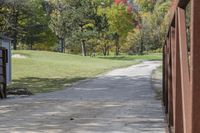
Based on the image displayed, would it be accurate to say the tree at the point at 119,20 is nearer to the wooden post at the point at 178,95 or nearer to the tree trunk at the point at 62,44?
the tree trunk at the point at 62,44

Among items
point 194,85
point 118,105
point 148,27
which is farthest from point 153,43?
point 194,85

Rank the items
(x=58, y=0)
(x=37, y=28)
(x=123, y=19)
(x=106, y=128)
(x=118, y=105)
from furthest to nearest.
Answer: (x=58, y=0) < (x=123, y=19) < (x=37, y=28) < (x=118, y=105) < (x=106, y=128)

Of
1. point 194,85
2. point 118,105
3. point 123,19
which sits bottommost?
point 118,105

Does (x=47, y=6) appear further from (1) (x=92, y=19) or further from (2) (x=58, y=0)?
(1) (x=92, y=19)

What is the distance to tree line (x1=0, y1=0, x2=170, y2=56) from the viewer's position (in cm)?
6019

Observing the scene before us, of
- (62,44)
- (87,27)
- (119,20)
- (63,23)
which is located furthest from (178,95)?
(62,44)

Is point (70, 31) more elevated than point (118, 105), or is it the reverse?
point (70, 31)

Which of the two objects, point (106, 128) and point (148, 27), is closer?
point (106, 128)

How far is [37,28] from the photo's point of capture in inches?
2349

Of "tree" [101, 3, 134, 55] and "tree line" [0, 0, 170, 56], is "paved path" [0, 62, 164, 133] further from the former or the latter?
"tree" [101, 3, 134, 55]

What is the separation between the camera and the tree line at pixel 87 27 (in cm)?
6019

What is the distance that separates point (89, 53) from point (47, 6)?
985cm

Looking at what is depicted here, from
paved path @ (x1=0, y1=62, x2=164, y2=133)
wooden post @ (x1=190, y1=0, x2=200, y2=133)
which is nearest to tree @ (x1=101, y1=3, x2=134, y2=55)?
paved path @ (x1=0, y1=62, x2=164, y2=133)

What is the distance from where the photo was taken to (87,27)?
66.1 metres
